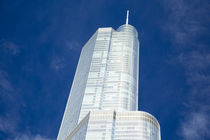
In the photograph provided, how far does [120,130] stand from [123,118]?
972 cm

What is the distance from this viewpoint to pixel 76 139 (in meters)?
188

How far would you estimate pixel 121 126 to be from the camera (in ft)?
604

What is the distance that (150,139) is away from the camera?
6969 inches

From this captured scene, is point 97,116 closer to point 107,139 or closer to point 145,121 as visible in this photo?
point 107,139

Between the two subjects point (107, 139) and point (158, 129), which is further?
point (158, 129)

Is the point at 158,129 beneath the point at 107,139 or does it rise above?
above

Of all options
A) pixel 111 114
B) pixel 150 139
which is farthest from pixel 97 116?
pixel 150 139

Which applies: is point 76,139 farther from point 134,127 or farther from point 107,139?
point 134,127

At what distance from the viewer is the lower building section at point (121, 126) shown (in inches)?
7008

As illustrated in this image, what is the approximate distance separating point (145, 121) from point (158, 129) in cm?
1170

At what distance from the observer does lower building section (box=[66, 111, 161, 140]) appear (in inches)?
7008

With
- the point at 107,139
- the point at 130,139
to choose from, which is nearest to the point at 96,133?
the point at 107,139

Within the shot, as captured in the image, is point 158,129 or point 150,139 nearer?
point 150,139

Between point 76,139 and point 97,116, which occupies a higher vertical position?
point 97,116
